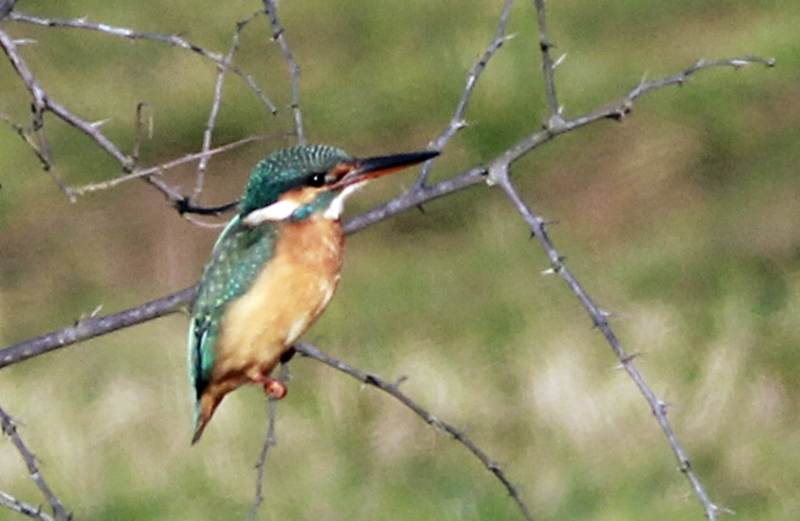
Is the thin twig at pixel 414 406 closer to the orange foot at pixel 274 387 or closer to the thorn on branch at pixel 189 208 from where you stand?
the orange foot at pixel 274 387

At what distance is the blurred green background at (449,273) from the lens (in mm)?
4934

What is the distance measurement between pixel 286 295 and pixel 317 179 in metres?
0.23

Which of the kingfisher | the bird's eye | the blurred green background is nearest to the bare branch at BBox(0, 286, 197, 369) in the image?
the kingfisher

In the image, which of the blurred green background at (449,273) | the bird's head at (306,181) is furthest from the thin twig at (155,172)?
the blurred green background at (449,273)

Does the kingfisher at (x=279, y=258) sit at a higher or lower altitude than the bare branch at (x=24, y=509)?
higher

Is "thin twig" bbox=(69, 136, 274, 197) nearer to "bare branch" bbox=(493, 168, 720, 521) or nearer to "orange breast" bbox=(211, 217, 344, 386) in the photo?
"orange breast" bbox=(211, 217, 344, 386)

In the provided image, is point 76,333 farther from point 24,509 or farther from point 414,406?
point 414,406

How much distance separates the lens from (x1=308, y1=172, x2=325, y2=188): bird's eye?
3.17 meters

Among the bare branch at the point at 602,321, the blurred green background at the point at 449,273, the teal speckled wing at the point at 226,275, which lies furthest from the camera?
the blurred green background at the point at 449,273

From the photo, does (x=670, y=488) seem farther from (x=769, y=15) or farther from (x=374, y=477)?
(x=769, y=15)

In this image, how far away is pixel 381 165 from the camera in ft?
10.3

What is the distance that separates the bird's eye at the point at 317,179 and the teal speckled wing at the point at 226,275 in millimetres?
A: 105

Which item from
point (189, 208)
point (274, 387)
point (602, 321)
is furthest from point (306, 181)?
point (602, 321)

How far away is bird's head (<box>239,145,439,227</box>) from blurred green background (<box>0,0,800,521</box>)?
179 cm
